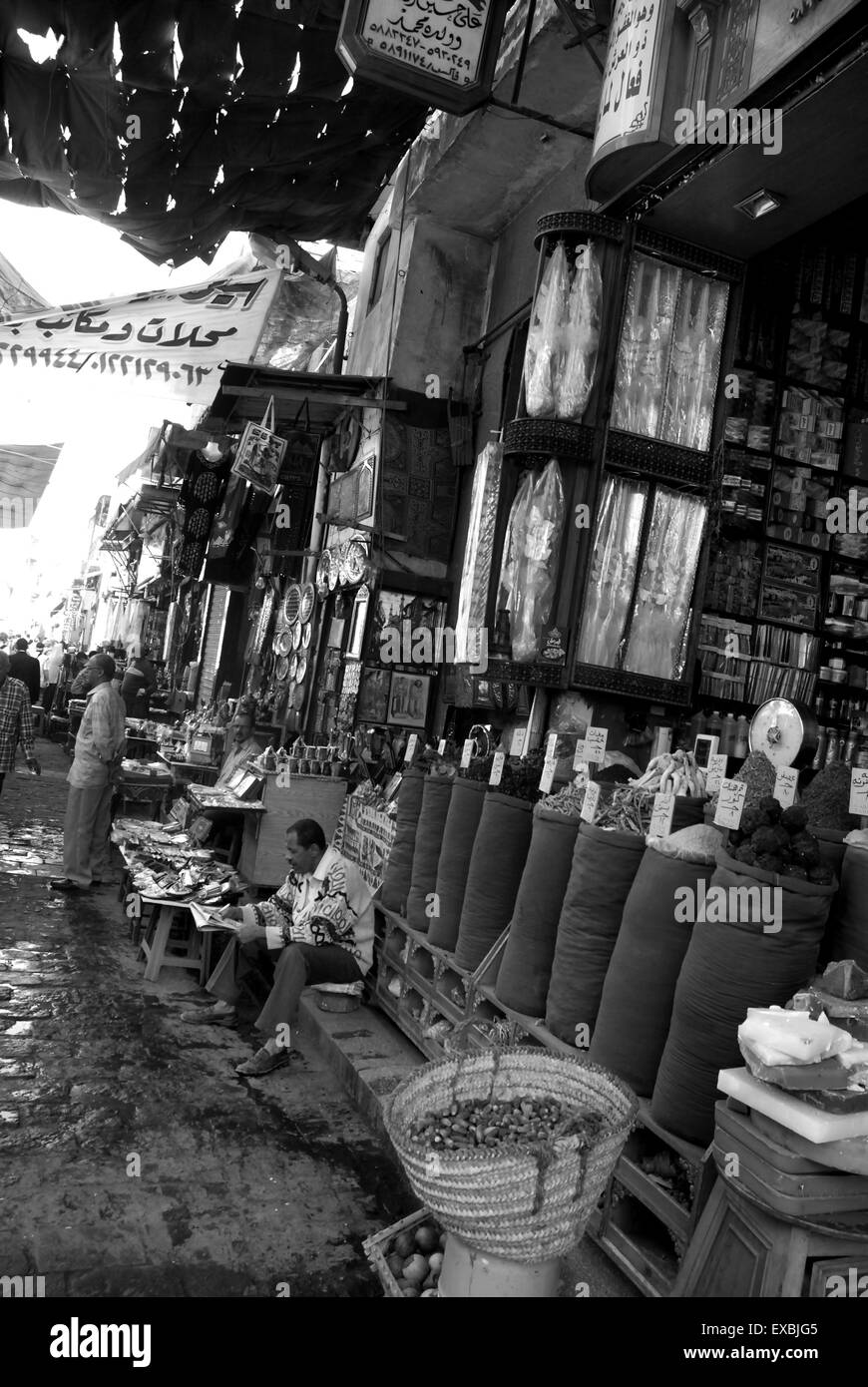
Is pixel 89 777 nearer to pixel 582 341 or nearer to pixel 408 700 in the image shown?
pixel 408 700

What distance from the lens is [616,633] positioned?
17.1 feet

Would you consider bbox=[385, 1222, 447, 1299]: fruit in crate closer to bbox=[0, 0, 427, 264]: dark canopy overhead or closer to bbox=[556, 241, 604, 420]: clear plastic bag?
bbox=[556, 241, 604, 420]: clear plastic bag

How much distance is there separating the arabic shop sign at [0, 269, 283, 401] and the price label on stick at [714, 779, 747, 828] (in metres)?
6.67

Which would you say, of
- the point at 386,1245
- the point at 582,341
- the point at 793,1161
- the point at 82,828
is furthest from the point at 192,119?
the point at 793,1161

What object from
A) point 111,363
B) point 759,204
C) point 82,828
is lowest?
point 82,828

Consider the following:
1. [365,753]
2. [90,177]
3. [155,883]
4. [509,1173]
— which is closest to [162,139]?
[90,177]

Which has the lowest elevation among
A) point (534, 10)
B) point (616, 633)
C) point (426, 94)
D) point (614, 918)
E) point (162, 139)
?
point (614, 918)

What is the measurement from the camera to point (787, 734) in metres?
3.69

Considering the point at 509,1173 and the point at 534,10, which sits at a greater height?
the point at 534,10

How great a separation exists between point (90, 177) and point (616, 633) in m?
8.14

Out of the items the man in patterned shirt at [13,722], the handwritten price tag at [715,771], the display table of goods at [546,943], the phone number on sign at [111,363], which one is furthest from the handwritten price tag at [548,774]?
the man in patterned shirt at [13,722]

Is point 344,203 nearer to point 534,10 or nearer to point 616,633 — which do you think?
point 534,10

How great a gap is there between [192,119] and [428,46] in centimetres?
467

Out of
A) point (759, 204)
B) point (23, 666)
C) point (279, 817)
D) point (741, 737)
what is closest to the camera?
point (759, 204)
